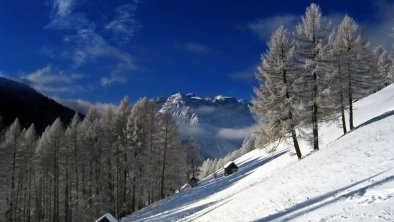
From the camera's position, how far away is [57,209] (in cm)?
6022

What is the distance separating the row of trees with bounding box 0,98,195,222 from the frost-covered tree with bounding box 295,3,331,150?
96.9 ft

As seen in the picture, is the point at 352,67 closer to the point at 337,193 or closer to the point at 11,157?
the point at 337,193

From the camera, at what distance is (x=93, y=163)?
209ft

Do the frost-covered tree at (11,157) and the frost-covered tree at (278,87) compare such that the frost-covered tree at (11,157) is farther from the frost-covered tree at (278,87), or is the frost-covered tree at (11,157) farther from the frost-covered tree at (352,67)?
the frost-covered tree at (352,67)

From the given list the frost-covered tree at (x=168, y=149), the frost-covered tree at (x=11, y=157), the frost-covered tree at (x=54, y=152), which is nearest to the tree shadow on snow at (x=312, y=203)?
the frost-covered tree at (x=168, y=149)

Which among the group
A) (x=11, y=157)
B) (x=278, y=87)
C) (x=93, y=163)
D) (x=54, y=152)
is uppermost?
(x=54, y=152)

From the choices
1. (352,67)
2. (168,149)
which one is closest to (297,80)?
(352,67)

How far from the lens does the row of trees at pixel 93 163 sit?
58.0 metres

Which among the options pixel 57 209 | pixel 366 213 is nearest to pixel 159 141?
pixel 57 209

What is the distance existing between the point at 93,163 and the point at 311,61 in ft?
131

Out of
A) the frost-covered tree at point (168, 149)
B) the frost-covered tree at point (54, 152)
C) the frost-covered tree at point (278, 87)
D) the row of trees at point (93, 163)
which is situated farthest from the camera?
the frost-covered tree at point (168, 149)

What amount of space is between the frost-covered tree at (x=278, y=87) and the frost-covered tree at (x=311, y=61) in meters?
0.90

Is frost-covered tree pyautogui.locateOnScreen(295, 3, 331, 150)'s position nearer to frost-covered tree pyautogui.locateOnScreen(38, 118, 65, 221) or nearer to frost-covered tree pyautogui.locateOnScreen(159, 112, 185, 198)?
frost-covered tree pyautogui.locateOnScreen(159, 112, 185, 198)

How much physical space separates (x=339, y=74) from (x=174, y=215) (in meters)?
21.1
